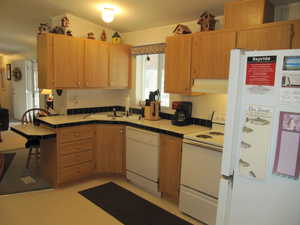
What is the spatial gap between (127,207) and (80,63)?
2164 mm

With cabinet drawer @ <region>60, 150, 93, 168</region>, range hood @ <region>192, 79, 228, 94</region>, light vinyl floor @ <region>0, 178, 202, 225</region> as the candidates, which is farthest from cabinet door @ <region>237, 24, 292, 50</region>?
cabinet drawer @ <region>60, 150, 93, 168</region>

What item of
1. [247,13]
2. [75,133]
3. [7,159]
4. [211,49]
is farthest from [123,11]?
[7,159]

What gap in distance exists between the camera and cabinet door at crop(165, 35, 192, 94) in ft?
9.80

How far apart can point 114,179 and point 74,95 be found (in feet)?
4.89

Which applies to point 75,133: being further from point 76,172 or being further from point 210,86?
point 210,86

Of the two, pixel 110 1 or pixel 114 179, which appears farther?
pixel 114 179

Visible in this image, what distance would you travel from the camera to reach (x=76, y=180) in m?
3.44

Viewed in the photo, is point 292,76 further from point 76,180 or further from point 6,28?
point 6,28

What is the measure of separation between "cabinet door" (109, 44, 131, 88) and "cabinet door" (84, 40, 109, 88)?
0.36ft

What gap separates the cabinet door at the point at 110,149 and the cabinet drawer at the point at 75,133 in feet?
0.45

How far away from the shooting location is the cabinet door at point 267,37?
86.0 inches

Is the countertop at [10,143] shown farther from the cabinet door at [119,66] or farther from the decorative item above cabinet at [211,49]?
the decorative item above cabinet at [211,49]

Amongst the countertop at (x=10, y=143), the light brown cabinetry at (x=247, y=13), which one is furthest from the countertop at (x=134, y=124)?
the countertop at (x=10, y=143)

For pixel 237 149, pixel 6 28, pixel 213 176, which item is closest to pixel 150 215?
pixel 213 176
